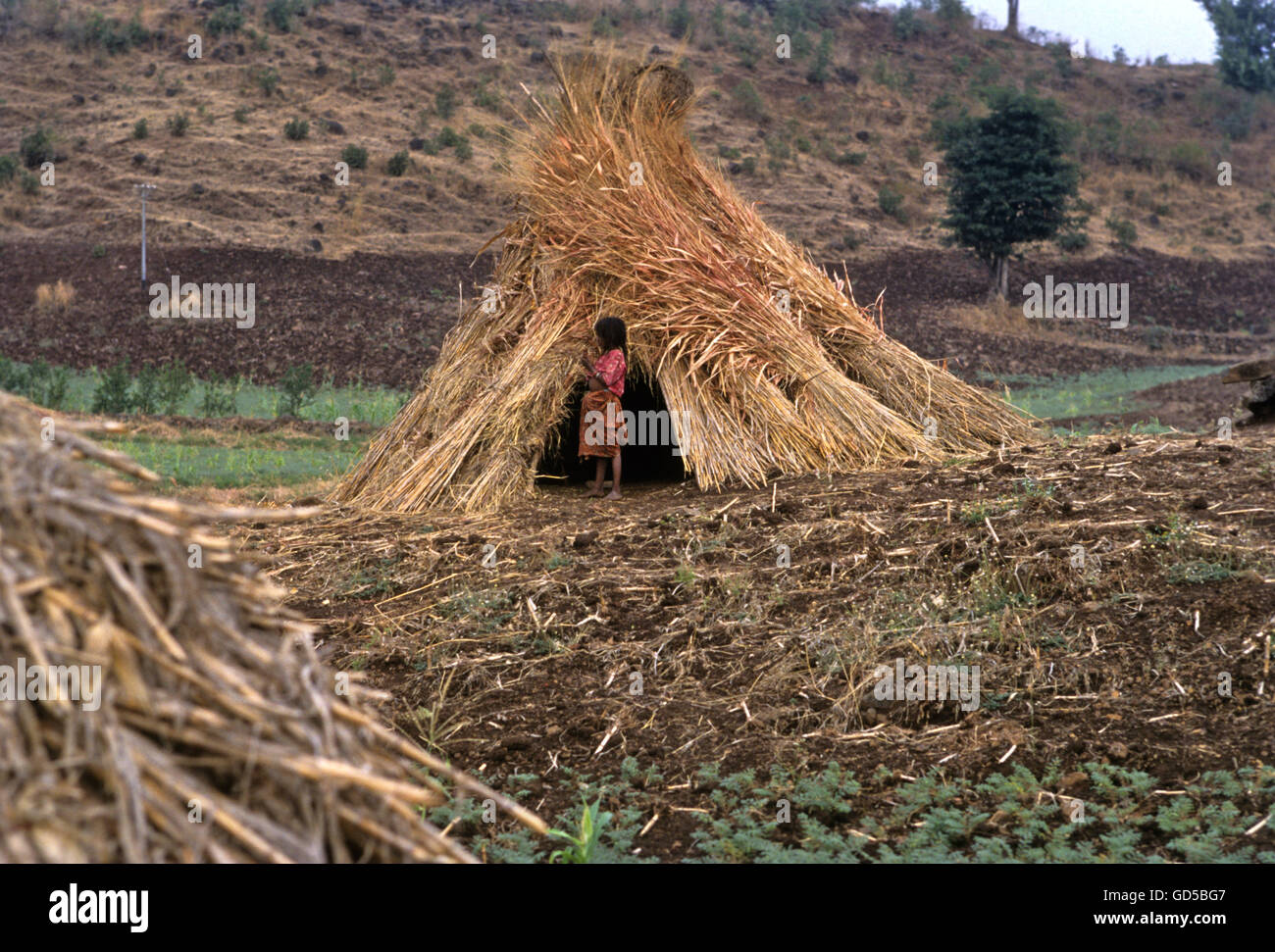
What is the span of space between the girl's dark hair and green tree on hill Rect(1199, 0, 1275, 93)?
149ft

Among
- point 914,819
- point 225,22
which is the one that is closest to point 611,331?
point 914,819

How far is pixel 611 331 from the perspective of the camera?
7520 mm

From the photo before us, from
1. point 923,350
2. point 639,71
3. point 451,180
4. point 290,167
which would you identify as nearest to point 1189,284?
point 923,350

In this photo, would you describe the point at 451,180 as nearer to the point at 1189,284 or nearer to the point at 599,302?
the point at 1189,284

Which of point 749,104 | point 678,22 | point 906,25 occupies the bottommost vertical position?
point 749,104

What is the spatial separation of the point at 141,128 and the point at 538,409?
26.0 m

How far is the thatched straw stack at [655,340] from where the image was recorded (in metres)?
7.60

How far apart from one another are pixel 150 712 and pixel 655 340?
20.5 feet

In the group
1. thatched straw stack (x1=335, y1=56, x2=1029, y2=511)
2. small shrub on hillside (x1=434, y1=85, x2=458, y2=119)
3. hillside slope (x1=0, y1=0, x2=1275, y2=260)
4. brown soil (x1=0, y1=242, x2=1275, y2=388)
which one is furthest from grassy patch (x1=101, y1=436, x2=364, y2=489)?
small shrub on hillside (x1=434, y1=85, x2=458, y2=119)

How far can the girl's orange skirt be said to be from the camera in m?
7.77

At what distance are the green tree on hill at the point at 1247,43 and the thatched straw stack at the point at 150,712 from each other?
50560mm

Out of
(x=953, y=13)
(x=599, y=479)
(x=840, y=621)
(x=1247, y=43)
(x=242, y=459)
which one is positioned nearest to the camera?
(x=840, y=621)

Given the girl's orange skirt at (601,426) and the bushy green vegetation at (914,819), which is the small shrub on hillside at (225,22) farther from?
the bushy green vegetation at (914,819)

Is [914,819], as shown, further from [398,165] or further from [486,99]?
[486,99]
